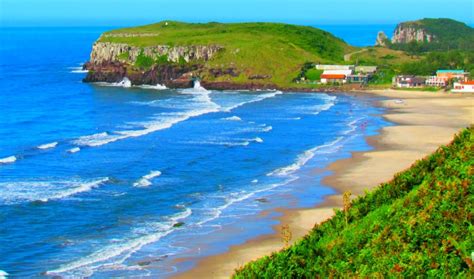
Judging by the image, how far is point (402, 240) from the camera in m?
21.5

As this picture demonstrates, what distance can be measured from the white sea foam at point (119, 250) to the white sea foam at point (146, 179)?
735 centimetres

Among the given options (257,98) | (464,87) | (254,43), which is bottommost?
(257,98)

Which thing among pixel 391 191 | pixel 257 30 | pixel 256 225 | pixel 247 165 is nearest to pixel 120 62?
pixel 257 30

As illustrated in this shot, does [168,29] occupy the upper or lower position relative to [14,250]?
upper

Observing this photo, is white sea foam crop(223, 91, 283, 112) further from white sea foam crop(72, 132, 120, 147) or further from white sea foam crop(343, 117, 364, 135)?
white sea foam crop(72, 132, 120, 147)

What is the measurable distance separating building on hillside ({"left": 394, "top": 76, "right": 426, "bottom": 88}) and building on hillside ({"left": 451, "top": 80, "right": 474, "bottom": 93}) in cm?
633

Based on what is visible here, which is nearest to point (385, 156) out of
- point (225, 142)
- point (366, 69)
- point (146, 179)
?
point (225, 142)

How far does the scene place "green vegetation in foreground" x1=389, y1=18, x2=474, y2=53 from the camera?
6141 inches

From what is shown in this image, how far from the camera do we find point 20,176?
49375 millimetres

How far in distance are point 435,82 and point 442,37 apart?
79.1 metres

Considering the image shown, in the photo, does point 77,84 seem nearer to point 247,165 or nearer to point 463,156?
point 247,165

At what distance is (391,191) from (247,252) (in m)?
9.72

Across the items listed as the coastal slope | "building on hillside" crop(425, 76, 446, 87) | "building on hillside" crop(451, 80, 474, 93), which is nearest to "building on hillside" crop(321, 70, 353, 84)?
the coastal slope

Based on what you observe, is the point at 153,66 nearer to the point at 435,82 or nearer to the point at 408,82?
the point at 408,82
